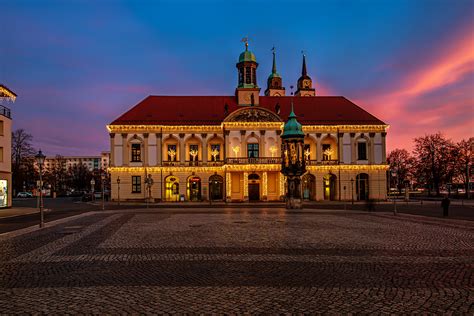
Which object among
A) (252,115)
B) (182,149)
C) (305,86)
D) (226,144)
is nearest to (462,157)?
(305,86)

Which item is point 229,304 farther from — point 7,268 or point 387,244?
point 387,244

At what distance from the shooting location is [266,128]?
55125 mm

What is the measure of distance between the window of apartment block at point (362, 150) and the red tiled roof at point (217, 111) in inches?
125

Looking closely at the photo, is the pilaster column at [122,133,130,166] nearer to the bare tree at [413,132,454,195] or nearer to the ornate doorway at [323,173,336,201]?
the ornate doorway at [323,173,336,201]

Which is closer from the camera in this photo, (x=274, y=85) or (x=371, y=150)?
(x=371, y=150)

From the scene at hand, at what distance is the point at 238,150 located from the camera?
2156 inches

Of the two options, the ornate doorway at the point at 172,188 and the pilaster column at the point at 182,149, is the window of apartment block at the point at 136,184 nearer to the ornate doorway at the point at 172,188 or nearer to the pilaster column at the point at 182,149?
the ornate doorway at the point at 172,188

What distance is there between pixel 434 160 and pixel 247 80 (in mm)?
39104

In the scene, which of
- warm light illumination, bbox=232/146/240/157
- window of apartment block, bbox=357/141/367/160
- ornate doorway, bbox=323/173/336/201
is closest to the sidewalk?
warm light illumination, bbox=232/146/240/157

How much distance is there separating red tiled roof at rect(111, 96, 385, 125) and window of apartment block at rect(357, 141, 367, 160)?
316 centimetres

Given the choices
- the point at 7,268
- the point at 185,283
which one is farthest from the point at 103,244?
the point at 185,283

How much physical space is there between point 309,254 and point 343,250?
4.99 feet

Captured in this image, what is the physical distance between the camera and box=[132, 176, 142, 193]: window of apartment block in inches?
2169

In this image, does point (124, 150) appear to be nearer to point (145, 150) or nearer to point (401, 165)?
point (145, 150)
